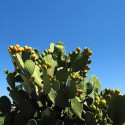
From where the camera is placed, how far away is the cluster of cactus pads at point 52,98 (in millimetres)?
1721

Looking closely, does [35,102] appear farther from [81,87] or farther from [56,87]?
[81,87]

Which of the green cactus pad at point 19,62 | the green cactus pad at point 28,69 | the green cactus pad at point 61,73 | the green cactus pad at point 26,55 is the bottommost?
the green cactus pad at point 61,73

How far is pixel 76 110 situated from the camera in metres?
1.80

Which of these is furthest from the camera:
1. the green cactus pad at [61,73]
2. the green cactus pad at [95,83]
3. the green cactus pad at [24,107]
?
the green cactus pad at [95,83]

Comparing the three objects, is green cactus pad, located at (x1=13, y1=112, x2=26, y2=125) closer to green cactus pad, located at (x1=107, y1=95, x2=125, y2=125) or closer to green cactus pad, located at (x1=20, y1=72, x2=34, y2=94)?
green cactus pad, located at (x1=20, y1=72, x2=34, y2=94)

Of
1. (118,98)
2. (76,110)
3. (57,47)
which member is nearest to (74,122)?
(76,110)

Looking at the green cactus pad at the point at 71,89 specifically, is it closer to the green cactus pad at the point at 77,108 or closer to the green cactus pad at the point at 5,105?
the green cactus pad at the point at 77,108

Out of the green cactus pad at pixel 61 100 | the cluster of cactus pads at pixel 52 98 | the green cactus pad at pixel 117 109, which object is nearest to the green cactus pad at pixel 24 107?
the cluster of cactus pads at pixel 52 98

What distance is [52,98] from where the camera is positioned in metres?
1.80

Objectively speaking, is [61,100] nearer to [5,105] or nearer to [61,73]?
[61,73]

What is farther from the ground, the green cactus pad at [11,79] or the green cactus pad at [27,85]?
the green cactus pad at [11,79]

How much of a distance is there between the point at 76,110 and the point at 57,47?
3.05 feet

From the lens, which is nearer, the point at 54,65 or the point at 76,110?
the point at 76,110

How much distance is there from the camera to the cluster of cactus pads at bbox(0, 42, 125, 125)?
1.72 metres
